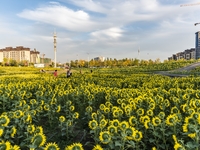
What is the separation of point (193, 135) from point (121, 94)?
12.3ft

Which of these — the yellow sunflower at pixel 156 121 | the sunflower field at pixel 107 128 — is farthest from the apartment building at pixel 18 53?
the yellow sunflower at pixel 156 121

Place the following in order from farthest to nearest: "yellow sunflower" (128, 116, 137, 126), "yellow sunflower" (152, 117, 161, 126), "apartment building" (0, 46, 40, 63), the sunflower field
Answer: "apartment building" (0, 46, 40, 63) → "yellow sunflower" (128, 116, 137, 126) → "yellow sunflower" (152, 117, 161, 126) → the sunflower field

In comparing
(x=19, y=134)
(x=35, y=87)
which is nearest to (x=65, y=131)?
(x=19, y=134)

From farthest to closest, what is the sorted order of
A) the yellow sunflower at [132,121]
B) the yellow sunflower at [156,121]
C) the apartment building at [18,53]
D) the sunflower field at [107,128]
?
the apartment building at [18,53], the yellow sunflower at [132,121], the yellow sunflower at [156,121], the sunflower field at [107,128]

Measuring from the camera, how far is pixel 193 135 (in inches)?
108

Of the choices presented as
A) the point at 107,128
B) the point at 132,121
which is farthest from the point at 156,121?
the point at 107,128

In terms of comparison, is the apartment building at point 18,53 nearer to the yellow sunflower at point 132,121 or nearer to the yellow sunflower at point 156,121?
the yellow sunflower at point 132,121

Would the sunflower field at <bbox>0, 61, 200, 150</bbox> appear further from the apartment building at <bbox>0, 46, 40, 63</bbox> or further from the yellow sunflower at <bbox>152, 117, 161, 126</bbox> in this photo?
the apartment building at <bbox>0, 46, 40, 63</bbox>

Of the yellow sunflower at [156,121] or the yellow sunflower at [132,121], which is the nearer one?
the yellow sunflower at [156,121]

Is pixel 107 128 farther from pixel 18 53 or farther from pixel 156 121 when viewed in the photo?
pixel 18 53

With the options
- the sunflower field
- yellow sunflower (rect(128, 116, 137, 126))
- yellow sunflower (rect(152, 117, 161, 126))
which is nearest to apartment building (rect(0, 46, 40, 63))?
the sunflower field

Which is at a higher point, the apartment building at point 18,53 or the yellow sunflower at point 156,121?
the apartment building at point 18,53

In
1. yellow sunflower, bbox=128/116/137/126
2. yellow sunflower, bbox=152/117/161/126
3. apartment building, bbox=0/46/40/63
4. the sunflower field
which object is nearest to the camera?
the sunflower field

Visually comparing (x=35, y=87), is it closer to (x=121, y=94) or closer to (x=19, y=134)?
(x=121, y=94)
